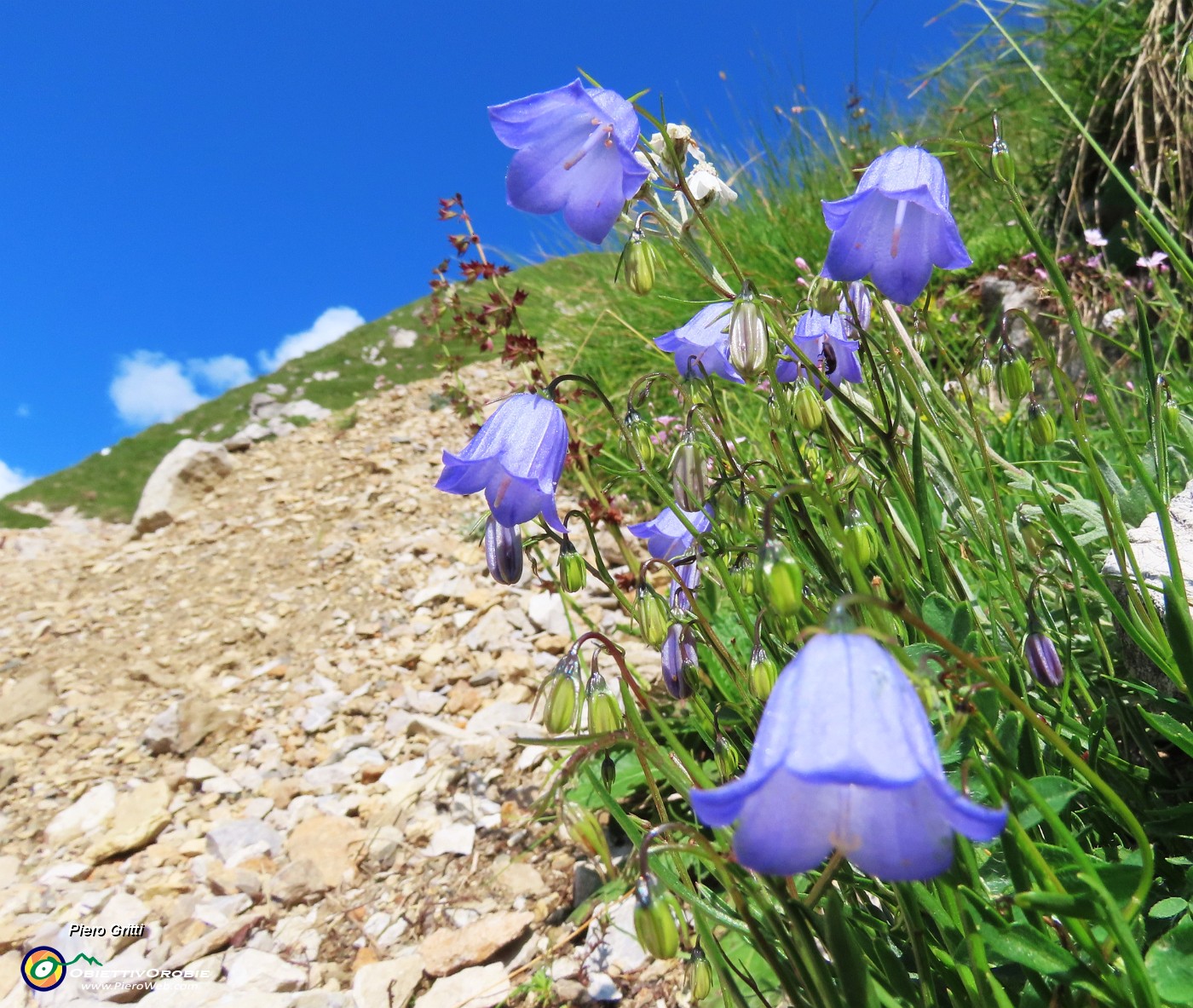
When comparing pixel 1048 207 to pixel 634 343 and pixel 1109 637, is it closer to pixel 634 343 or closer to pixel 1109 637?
pixel 634 343

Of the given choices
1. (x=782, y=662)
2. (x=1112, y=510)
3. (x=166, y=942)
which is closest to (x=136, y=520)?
(x=166, y=942)

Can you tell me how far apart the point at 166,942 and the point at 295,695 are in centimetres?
161

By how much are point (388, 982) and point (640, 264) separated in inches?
75.2

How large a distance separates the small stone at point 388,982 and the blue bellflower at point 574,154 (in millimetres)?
1897

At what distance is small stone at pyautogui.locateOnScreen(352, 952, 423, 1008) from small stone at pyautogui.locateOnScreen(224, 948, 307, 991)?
21cm

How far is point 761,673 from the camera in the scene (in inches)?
52.9

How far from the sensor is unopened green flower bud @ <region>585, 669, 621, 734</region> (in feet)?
4.25

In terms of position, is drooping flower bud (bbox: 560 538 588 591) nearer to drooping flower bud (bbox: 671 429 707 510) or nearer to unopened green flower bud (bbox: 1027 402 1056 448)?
drooping flower bud (bbox: 671 429 707 510)

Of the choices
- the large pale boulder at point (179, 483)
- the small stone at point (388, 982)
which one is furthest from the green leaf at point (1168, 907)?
the large pale boulder at point (179, 483)

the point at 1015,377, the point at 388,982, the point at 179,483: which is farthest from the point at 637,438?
the point at 179,483

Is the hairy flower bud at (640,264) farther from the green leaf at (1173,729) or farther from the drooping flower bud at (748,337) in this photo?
the green leaf at (1173,729)

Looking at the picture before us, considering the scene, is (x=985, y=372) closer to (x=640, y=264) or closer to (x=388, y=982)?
(x=640, y=264)

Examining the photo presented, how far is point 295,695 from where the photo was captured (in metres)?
4.13

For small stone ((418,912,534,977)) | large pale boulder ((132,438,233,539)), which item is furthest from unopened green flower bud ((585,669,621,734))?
large pale boulder ((132,438,233,539))
